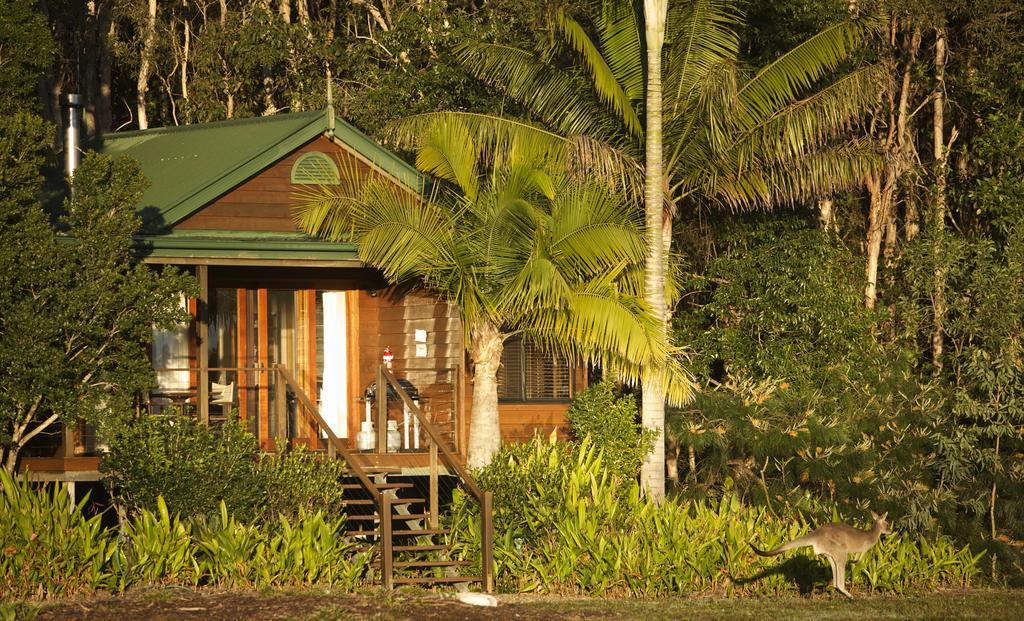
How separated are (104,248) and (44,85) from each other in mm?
21414

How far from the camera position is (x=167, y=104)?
3647 cm

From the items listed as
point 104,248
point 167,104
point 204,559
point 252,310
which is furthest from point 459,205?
point 167,104

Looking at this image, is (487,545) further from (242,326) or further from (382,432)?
(242,326)

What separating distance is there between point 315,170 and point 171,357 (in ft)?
9.40

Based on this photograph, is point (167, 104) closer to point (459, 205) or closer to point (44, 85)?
point (44, 85)

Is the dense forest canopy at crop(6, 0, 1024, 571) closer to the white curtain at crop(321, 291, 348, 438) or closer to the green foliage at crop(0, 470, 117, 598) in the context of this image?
the white curtain at crop(321, 291, 348, 438)

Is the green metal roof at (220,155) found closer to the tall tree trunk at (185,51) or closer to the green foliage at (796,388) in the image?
the green foliage at (796,388)

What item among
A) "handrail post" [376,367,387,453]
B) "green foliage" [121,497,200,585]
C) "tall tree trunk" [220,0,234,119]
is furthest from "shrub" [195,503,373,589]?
"tall tree trunk" [220,0,234,119]

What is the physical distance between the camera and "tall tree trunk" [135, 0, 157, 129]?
3331 cm

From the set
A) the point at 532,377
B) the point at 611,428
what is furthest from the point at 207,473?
the point at 532,377

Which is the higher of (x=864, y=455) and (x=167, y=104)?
(x=167, y=104)

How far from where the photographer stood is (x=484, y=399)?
15.9 m

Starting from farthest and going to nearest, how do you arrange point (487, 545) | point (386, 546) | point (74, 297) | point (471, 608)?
point (74, 297) < point (487, 545) < point (386, 546) < point (471, 608)

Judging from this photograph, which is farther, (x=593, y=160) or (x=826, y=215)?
(x=826, y=215)
